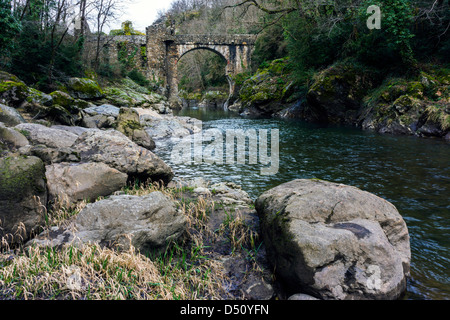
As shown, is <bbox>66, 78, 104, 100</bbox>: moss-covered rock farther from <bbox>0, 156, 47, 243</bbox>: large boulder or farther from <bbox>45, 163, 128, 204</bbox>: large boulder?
<bbox>0, 156, 47, 243</bbox>: large boulder

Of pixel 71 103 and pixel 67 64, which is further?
pixel 67 64

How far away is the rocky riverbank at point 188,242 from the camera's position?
262 cm

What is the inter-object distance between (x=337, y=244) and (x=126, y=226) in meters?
2.37

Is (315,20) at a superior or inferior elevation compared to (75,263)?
superior

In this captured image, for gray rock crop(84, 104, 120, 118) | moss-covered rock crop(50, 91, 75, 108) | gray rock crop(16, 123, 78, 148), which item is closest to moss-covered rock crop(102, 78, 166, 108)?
gray rock crop(84, 104, 120, 118)

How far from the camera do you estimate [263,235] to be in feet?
11.9

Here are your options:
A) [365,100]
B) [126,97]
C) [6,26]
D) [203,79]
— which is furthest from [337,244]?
[203,79]

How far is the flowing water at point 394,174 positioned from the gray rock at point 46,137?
9.67 ft

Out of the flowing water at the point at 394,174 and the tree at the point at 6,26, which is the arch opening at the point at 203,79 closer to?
the tree at the point at 6,26

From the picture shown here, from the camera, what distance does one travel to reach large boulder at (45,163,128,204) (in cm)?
457
